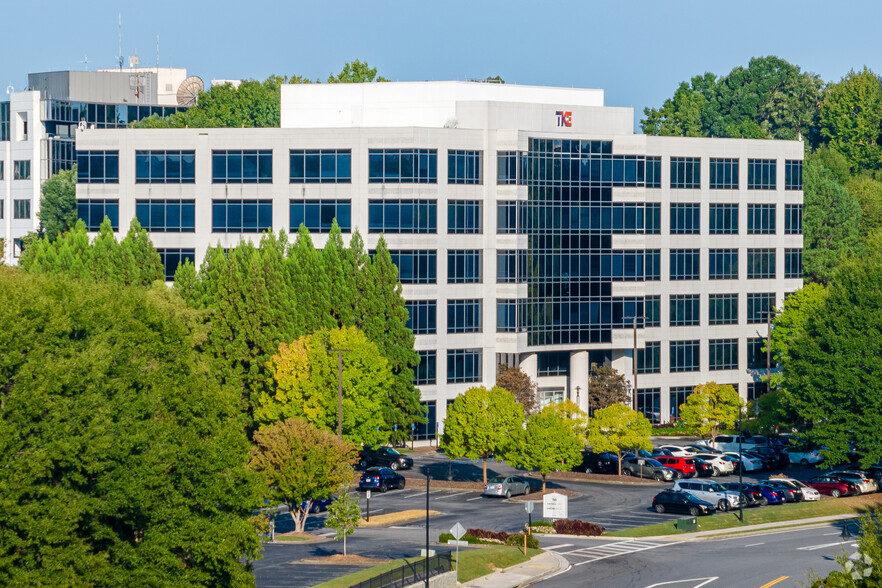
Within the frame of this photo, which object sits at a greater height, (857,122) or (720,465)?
(857,122)

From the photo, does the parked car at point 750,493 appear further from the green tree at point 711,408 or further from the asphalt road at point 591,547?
the green tree at point 711,408

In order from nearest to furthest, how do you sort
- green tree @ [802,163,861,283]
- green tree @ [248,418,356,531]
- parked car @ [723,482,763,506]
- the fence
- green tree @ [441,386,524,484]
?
the fence < green tree @ [248,418,356,531] < parked car @ [723,482,763,506] < green tree @ [441,386,524,484] < green tree @ [802,163,861,283]

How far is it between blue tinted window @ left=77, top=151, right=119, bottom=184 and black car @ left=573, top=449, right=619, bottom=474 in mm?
43005

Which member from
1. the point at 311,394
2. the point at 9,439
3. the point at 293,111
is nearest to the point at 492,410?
the point at 311,394

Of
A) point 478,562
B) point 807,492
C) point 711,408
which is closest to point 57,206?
point 711,408

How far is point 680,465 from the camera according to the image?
9800 centimetres

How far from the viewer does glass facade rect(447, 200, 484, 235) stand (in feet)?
371

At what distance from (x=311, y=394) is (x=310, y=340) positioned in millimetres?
4509

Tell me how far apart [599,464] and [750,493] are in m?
14.5

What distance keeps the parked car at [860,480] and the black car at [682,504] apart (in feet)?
41.8

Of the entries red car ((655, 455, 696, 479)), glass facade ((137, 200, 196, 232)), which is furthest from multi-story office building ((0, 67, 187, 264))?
red car ((655, 455, 696, 479))

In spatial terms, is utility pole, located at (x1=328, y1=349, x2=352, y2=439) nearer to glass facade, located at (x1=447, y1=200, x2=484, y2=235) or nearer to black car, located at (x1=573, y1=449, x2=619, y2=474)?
black car, located at (x1=573, y1=449, x2=619, y2=474)

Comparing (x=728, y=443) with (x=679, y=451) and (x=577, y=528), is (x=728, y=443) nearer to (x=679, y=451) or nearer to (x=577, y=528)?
Answer: (x=679, y=451)

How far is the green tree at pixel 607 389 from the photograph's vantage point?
11588 centimetres
